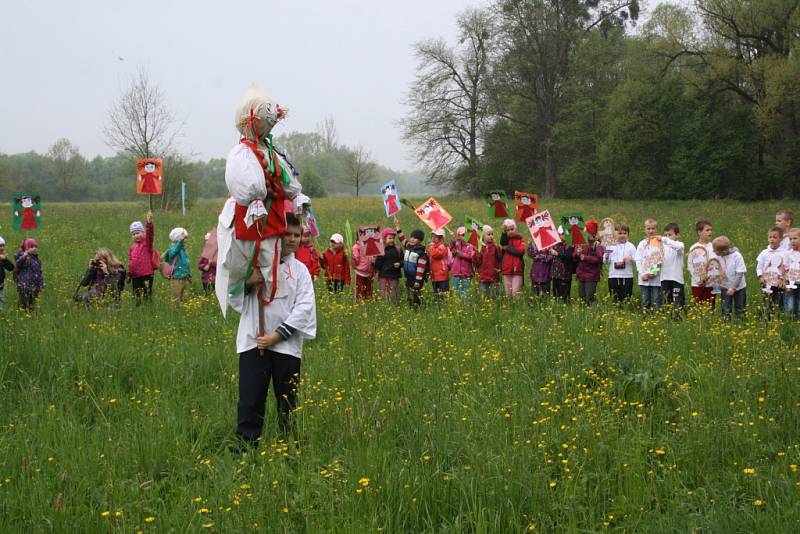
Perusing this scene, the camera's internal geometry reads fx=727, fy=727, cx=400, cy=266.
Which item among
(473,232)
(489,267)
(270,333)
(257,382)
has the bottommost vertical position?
(257,382)

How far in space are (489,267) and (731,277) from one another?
3.73 m

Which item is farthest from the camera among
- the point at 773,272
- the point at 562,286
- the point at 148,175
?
the point at 562,286

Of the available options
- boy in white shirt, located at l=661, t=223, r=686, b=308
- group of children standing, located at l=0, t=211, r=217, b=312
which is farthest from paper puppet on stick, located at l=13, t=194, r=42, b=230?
boy in white shirt, located at l=661, t=223, r=686, b=308

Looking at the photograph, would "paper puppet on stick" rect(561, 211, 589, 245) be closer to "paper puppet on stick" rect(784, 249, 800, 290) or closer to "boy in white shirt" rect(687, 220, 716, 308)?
"boy in white shirt" rect(687, 220, 716, 308)

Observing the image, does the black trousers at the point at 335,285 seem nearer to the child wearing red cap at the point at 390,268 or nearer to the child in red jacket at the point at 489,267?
the child wearing red cap at the point at 390,268

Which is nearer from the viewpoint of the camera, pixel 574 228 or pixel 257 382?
pixel 257 382

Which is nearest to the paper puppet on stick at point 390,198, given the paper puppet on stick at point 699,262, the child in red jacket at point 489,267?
the child in red jacket at point 489,267

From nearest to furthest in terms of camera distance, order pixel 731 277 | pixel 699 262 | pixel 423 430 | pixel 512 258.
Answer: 1. pixel 423 430
2. pixel 731 277
3. pixel 699 262
4. pixel 512 258

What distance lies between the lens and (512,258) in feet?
39.7

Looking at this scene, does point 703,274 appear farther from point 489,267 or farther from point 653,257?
point 489,267

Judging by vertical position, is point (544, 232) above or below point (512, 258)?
above

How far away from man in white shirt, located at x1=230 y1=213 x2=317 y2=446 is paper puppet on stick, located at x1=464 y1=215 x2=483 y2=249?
302 inches

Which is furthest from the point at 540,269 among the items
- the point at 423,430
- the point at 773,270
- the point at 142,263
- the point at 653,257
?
the point at 423,430

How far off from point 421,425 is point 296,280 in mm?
1399
